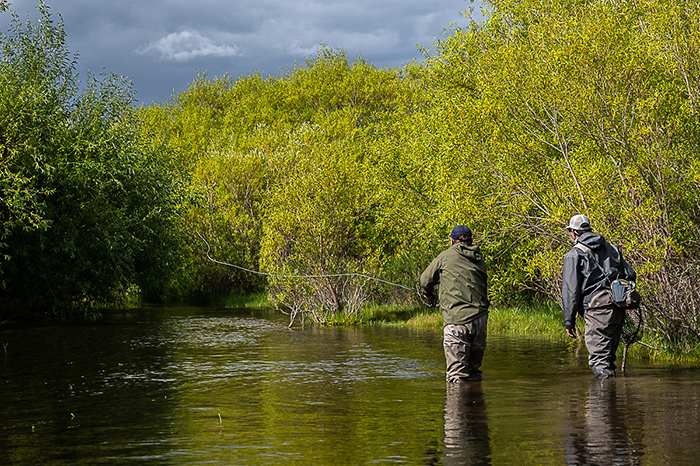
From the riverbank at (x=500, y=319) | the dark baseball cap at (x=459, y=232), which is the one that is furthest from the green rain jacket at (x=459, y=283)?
the riverbank at (x=500, y=319)

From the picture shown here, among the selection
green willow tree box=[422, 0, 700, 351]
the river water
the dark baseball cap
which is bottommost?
the river water

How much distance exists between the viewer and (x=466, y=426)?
25.4ft

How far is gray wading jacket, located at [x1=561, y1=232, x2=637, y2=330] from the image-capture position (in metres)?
10.0

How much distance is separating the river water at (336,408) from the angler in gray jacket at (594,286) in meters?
0.68

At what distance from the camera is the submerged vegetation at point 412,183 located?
528 inches

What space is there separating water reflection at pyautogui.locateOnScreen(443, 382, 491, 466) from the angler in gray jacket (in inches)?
63.9

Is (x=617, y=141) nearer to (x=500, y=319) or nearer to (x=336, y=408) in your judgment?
(x=336, y=408)

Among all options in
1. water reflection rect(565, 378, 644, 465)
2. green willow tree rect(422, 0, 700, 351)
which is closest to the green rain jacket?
water reflection rect(565, 378, 644, 465)

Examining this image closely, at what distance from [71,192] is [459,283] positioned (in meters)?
17.5

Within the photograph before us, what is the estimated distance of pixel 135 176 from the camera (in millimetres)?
26828

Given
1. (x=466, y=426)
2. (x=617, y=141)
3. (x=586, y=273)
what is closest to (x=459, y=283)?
(x=586, y=273)

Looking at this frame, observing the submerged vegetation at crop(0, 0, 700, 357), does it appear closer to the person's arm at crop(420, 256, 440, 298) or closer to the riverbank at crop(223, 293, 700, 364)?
the riverbank at crop(223, 293, 700, 364)

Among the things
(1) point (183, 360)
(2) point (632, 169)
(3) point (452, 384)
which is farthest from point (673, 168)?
(1) point (183, 360)

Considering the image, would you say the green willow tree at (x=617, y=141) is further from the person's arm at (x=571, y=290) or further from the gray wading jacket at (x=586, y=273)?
the person's arm at (x=571, y=290)
